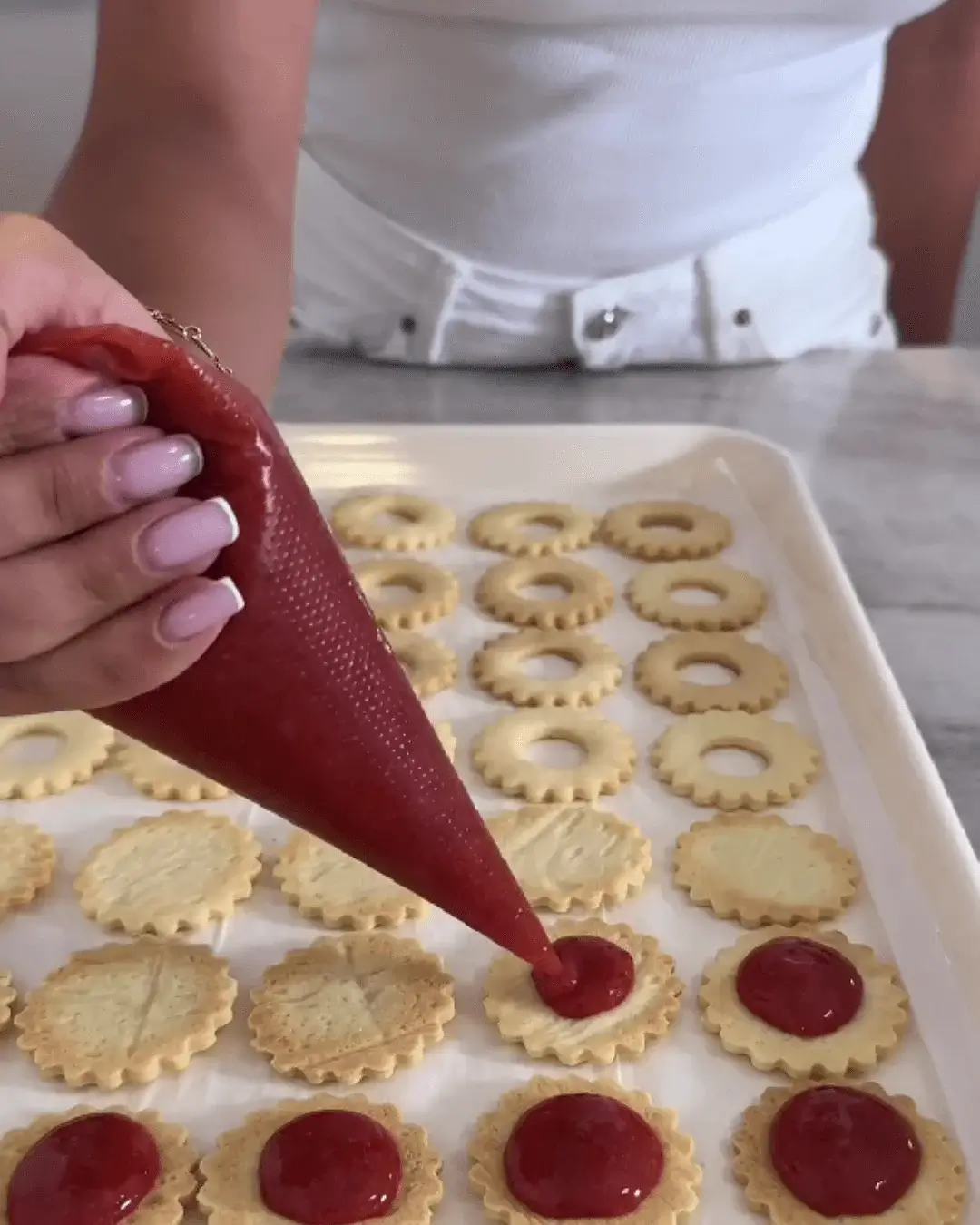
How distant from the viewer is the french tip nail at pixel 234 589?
16.5 inches

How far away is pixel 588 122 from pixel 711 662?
0.43m

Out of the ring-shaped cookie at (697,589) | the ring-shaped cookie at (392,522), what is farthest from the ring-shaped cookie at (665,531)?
the ring-shaped cookie at (392,522)

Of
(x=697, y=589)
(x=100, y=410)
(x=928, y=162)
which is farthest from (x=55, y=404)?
(x=928, y=162)

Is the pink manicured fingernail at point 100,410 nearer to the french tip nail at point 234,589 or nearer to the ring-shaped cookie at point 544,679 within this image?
the french tip nail at point 234,589

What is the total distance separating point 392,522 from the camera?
970mm

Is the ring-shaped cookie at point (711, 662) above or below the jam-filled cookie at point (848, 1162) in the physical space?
below

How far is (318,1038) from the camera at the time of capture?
557 millimetres

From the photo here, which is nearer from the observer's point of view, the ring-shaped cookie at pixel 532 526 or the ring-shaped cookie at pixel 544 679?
the ring-shaped cookie at pixel 544 679

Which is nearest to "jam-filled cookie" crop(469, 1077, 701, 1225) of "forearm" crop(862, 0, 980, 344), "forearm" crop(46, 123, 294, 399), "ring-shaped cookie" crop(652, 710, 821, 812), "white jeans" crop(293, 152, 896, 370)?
"ring-shaped cookie" crop(652, 710, 821, 812)

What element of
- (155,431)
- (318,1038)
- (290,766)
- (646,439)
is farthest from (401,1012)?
(646,439)

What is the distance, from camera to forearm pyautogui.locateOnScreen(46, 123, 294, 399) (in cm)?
76

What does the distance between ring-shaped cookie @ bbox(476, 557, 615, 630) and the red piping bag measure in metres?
0.33

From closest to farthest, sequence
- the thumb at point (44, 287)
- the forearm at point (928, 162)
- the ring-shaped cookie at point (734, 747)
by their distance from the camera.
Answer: the thumb at point (44, 287)
the ring-shaped cookie at point (734, 747)
the forearm at point (928, 162)

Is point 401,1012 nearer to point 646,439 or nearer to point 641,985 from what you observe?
point 641,985
